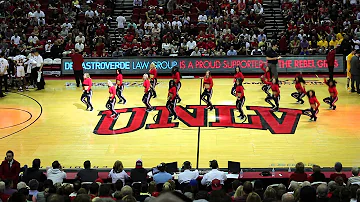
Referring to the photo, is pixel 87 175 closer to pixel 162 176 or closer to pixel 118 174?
pixel 118 174

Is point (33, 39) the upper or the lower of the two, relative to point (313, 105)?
upper

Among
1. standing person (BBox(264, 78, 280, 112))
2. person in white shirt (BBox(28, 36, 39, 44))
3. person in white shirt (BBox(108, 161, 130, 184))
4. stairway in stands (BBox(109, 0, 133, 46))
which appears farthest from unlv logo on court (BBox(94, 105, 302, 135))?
stairway in stands (BBox(109, 0, 133, 46))

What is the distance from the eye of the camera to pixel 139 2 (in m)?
36.1

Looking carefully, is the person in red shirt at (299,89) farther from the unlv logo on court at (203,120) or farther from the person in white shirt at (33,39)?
the person in white shirt at (33,39)

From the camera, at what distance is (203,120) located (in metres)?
20.8

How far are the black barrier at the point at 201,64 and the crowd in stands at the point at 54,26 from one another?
1393mm

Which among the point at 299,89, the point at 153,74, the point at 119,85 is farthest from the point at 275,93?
the point at 119,85

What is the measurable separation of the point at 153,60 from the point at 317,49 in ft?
29.4

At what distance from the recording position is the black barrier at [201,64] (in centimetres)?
2908

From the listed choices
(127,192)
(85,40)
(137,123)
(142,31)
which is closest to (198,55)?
(142,31)

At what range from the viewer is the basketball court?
55.3 ft

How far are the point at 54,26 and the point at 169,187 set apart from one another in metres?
24.8

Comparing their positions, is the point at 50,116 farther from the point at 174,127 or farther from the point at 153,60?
the point at 153,60

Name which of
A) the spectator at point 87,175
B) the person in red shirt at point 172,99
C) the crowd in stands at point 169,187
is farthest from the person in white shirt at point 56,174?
the person in red shirt at point 172,99
